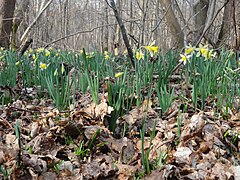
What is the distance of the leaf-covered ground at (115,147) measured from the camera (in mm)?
1317

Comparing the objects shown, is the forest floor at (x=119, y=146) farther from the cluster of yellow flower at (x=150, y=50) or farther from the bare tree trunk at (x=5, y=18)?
the bare tree trunk at (x=5, y=18)

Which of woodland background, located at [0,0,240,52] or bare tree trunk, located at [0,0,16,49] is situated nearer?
woodland background, located at [0,0,240,52]

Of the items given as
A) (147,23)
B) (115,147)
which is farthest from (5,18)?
(115,147)

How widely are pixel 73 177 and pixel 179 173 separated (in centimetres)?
48

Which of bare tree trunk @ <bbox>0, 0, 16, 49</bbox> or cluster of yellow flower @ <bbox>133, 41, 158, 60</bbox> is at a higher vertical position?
bare tree trunk @ <bbox>0, 0, 16, 49</bbox>

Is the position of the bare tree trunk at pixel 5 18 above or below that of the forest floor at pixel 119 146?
above

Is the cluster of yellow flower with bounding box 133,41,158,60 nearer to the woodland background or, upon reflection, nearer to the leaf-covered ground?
the leaf-covered ground

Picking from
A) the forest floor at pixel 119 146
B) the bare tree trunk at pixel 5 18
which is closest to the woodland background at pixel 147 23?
the bare tree trunk at pixel 5 18

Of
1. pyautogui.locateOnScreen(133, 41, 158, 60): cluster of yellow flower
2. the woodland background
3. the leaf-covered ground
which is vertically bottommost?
the leaf-covered ground

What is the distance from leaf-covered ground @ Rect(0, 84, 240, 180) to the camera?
1317 millimetres

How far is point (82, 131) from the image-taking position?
5.27ft

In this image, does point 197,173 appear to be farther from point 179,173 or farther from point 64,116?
point 64,116

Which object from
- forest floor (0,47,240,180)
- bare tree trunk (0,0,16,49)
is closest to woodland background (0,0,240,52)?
bare tree trunk (0,0,16,49)

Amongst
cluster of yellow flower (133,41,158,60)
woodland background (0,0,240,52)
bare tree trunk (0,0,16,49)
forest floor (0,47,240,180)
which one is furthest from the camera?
bare tree trunk (0,0,16,49)
